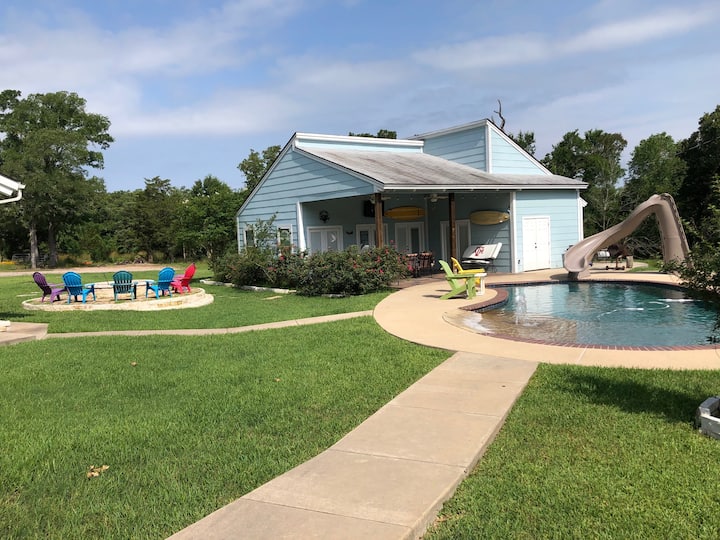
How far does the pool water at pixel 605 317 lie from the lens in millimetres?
8641

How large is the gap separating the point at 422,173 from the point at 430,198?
6.21 ft

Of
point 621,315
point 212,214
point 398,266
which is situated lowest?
point 621,315

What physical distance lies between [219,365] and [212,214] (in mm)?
31863

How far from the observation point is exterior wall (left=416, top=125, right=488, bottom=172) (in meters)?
20.9

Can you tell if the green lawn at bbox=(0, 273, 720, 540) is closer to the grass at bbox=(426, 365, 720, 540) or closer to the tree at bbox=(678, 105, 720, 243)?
the grass at bbox=(426, 365, 720, 540)

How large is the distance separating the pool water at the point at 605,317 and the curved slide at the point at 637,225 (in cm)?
144

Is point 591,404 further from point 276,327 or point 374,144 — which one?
point 374,144

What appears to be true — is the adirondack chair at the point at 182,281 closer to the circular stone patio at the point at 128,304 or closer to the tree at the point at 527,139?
the circular stone patio at the point at 128,304

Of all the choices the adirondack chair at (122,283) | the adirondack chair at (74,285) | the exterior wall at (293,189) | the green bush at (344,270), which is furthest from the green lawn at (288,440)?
the exterior wall at (293,189)

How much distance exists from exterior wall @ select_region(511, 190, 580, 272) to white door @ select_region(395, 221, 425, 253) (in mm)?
4903

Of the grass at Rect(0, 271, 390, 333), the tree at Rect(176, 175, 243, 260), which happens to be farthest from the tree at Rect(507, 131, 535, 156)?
the grass at Rect(0, 271, 390, 333)

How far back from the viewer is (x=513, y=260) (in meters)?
19.3

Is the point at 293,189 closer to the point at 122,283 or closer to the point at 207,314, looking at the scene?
the point at 122,283

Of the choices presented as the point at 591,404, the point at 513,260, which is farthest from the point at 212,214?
the point at 591,404
